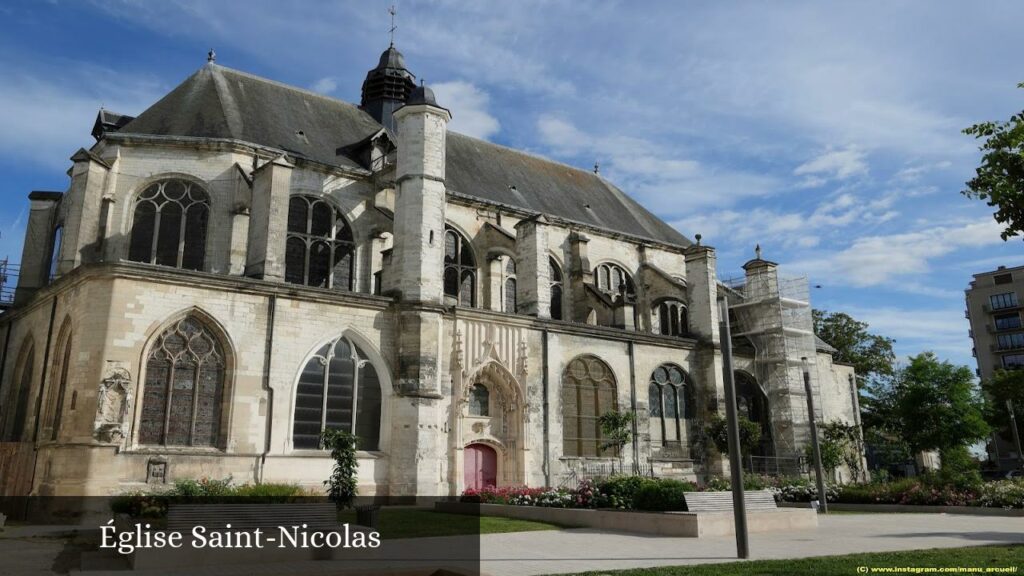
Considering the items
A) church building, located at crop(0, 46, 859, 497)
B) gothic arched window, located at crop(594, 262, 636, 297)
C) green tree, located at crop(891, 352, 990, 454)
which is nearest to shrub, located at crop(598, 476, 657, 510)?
church building, located at crop(0, 46, 859, 497)

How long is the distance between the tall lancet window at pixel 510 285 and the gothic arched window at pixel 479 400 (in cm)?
A: 573

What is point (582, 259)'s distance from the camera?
27.5m

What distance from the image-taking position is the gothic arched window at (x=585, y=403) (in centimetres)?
2238

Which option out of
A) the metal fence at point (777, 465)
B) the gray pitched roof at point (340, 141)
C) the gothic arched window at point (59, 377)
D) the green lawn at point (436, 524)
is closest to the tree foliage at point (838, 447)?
the metal fence at point (777, 465)

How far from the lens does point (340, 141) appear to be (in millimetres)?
25328

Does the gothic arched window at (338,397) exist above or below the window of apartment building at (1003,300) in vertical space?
below

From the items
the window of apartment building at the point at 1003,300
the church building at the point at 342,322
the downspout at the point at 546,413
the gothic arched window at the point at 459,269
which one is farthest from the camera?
the window of apartment building at the point at 1003,300

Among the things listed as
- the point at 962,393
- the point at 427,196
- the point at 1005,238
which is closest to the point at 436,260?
the point at 427,196

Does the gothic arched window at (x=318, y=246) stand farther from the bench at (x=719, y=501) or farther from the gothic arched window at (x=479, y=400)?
the bench at (x=719, y=501)

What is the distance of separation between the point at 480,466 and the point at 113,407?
A: 943cm

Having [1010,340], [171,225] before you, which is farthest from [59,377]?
[1010,340]

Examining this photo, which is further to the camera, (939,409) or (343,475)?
(939,409)

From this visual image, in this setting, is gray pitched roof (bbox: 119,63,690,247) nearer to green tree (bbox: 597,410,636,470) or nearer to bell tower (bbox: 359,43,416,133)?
bell tower (bbox: 359,43,416,133)

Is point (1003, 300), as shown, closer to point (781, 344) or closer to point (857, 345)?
point (857, 345)
